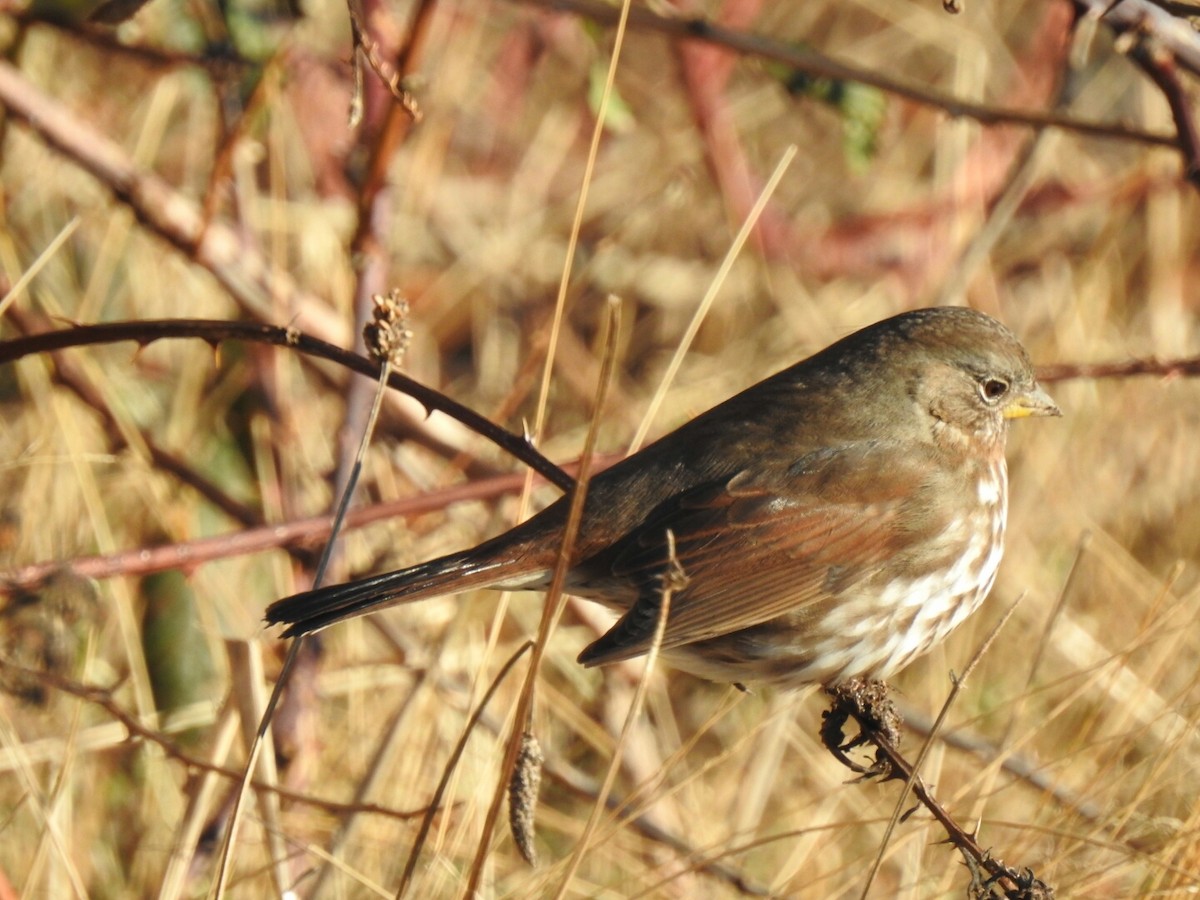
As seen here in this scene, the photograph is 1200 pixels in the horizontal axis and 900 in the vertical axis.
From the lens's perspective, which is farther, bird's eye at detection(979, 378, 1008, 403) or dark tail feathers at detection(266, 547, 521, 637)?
bird's eye at detection(979, 378, 1008, 403)

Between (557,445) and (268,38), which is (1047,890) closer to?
(268,38)

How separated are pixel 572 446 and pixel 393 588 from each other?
2.62 metres

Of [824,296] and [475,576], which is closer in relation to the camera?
[475,576]

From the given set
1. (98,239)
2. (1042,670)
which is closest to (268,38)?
(98,239)

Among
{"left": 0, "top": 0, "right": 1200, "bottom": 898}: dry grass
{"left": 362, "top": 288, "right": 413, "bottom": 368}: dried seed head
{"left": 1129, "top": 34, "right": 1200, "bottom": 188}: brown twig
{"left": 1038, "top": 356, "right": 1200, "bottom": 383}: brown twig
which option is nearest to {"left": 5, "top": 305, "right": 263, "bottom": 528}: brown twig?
{"left": 0, "top": 0, "right": 1200, "bottom": 898}: dry grass

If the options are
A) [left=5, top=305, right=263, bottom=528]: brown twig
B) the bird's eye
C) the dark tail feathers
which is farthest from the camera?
[left=5, top=305, right=263, bottom=528]: brown twig

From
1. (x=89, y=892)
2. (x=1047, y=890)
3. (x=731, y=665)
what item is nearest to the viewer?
(x=1047, y=890)

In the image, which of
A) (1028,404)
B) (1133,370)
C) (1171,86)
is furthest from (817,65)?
(1133,370)

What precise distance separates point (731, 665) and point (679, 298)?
309cm

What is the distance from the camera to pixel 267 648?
410cm

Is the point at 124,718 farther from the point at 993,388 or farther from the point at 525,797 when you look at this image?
the point at 993,388

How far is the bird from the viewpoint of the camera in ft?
10.2

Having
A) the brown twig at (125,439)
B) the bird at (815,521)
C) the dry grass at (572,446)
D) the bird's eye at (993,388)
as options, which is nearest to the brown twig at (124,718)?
the dry grass at (572,446)

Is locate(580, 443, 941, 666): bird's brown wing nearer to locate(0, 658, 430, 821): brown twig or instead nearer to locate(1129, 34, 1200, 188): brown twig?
locate(0, 658, 430, 821): brown twig
